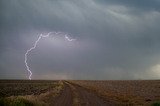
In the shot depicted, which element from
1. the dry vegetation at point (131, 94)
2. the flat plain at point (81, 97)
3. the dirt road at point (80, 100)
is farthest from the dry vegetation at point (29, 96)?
the dry vegetation at point (131, 94)

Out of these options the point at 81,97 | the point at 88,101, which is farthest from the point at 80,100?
the point at 81,97

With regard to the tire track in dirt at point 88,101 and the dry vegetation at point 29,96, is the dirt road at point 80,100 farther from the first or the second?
the dry vegetation at point 29,96

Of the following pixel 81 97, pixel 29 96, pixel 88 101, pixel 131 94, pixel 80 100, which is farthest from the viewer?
pixel 131 94

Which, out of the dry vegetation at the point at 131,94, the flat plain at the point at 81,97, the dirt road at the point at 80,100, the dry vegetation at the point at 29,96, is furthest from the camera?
the dry vegetation at the point at 131,94

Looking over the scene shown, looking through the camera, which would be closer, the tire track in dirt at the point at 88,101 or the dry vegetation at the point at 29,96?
the dry vegetation at the point at 29,96

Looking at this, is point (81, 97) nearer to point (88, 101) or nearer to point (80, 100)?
point (80, 100)

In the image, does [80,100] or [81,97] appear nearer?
[80,100]

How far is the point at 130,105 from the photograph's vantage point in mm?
36906

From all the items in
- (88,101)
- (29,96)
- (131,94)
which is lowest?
(88,101)

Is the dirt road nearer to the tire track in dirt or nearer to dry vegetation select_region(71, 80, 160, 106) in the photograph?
the tire track in dirt

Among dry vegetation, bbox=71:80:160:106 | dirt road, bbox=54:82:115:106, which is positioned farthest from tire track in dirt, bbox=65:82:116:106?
dry vegetation, bbox=71:80:160:106

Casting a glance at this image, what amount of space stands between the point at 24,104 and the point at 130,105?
1150 centimetres

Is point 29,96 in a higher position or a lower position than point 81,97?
lower

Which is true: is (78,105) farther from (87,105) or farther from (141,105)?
(141,105)
